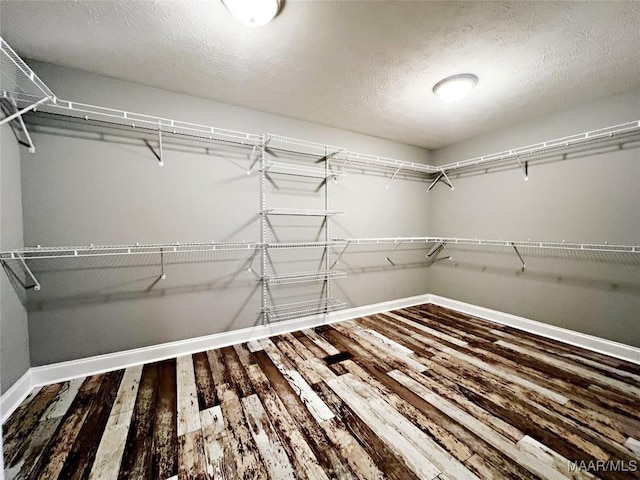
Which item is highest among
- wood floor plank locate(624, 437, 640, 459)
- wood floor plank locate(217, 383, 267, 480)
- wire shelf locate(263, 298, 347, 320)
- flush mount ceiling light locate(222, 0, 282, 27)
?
flush mount ceiling light locate(222, 0, 282, 27)

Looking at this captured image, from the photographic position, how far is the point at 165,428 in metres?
1.41

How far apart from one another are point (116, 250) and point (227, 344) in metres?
1.20

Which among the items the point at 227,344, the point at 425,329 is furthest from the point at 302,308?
the point at 425,329

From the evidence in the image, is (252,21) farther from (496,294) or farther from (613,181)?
(496,294)

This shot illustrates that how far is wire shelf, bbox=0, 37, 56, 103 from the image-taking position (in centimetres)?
127

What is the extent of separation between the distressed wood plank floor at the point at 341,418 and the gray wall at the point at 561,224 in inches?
18.4

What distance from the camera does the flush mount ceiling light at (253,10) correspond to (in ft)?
4.13

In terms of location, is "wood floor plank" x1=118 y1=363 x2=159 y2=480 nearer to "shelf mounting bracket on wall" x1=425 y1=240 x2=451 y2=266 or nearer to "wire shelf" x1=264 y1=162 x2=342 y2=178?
"wire shelf" x1=264 y1=162 x2=342 y2=178

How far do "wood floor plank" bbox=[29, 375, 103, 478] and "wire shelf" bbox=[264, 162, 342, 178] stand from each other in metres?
2.13

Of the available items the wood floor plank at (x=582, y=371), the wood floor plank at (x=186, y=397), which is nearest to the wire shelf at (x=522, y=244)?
the wood floor plank at (x=582, y=371)

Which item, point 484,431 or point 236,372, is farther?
point 236,372

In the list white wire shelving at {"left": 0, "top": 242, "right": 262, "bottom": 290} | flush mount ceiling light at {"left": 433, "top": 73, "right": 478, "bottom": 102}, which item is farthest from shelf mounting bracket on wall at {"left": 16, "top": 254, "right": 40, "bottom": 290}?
flush mount ceiling light at {"left": 433, "top": 73, "right": 478, "bottom": 102}

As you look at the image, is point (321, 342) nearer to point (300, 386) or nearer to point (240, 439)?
point (300, 386)

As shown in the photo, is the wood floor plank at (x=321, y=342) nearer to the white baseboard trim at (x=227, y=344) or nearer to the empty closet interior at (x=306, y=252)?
the empty closet interior at (x=306, y=252)
